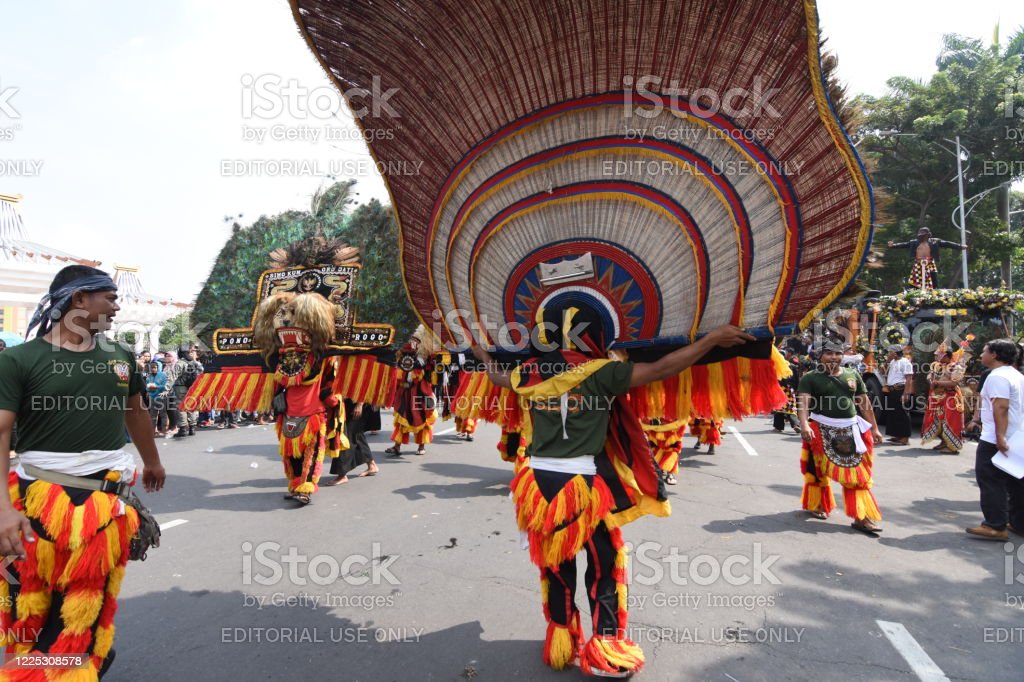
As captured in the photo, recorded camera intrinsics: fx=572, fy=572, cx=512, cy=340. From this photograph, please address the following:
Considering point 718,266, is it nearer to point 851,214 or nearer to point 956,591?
point 851,214

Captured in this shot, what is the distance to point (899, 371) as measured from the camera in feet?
34.6

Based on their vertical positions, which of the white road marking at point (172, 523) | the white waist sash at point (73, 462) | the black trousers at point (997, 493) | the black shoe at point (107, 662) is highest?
the white waist sash at point (73, 462)

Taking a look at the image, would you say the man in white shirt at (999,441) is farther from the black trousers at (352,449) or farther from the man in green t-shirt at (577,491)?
the black trousers at (352,449)

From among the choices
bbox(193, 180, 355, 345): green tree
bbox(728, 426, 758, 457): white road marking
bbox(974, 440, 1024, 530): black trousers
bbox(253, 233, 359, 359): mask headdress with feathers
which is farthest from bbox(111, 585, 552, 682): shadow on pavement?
bbox(193, 180, 355, 345): green tree

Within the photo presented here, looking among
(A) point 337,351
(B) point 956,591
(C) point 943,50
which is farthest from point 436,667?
(C) point 943,50

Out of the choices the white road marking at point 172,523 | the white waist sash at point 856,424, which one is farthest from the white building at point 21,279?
the white waist sash at point 856,424

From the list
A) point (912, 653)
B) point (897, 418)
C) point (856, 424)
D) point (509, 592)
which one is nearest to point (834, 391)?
point (856, 424)

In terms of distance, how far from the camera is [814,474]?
5.15m

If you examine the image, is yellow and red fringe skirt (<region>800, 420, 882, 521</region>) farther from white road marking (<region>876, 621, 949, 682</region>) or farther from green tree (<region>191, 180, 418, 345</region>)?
green tree (<region>191, 180, 418, 345</region>)

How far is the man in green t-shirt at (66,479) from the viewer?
2.18 m

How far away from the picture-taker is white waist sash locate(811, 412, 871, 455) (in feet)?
15.8

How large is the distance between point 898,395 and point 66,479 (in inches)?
463

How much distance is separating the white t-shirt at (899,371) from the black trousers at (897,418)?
0.32m

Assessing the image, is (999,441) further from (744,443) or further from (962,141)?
(962,141)
